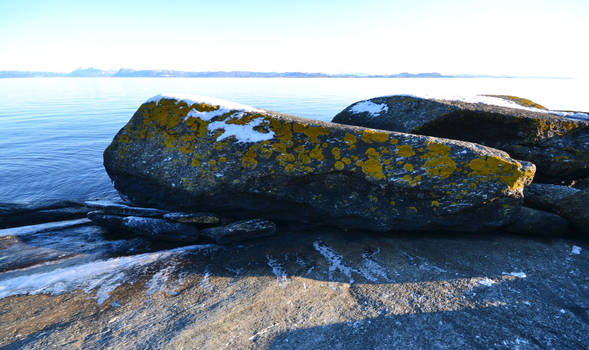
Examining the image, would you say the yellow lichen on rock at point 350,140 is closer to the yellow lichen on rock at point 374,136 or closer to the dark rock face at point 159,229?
the yellow lichen on rock at point 374,136

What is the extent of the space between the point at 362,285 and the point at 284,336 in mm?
1323

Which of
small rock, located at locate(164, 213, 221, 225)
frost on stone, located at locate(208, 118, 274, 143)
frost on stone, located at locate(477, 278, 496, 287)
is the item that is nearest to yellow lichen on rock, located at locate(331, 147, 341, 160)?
frost on stone, located at locate(208, 118, 274, 143)

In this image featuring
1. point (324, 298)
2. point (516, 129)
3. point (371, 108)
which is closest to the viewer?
point (324, 298)

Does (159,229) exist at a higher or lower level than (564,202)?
lower

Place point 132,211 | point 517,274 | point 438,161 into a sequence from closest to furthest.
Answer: point 517,274 < point 438,161 < point 132,211

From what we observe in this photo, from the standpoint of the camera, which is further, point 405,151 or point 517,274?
point 405,151

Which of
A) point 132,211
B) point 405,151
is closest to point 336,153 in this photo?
point 405,151

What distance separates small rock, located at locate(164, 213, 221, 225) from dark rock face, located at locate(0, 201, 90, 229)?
302cm

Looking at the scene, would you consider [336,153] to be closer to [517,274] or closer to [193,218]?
[193,218]

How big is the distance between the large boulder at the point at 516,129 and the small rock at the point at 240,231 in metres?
4.22

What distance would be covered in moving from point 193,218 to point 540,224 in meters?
6.25

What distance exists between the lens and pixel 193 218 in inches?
204

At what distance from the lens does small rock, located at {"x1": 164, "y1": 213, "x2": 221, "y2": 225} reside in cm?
516

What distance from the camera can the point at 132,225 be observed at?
5184 mm
